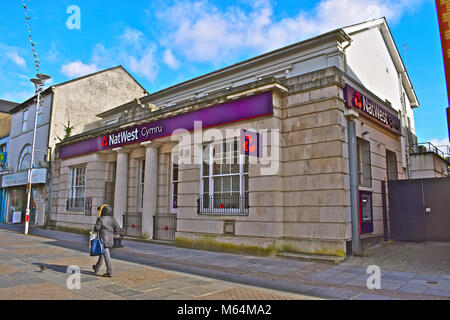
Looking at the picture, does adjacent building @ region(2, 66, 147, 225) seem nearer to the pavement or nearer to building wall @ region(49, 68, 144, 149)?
building wall @ region(49, 68, 144, 149)

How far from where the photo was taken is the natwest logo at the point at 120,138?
1603cm

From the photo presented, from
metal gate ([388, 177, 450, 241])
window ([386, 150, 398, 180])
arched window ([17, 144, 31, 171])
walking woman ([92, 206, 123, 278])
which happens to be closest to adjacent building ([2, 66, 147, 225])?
arched window ([17, 144, 31, 171])

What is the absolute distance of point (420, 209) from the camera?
1288 centimetres

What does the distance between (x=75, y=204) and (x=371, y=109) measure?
17.2 meters

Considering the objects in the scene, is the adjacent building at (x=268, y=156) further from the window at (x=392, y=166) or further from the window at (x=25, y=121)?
→ the window at (x=25, y=121)

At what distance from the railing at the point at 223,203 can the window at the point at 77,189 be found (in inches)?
397

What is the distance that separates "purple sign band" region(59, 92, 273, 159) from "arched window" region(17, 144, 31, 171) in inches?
376

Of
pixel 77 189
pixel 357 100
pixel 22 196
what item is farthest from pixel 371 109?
pixel 22 196

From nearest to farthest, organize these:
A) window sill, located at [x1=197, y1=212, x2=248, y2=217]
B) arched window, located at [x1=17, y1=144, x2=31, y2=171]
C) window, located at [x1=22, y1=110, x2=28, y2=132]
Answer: window sill, located at [x1=197, y1=212, x2=248, y2=217] → arched window, located at [x1=17, y1=144, x2=31, y2=171] → window, located at [x1=22, y1=110, x2=28, y2=132]

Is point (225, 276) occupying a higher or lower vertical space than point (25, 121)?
lower

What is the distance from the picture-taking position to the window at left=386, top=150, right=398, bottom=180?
15.2 metres

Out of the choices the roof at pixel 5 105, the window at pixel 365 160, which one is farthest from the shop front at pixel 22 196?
the window at pixel 365 160

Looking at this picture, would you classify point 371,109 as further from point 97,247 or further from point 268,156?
point 97,247
